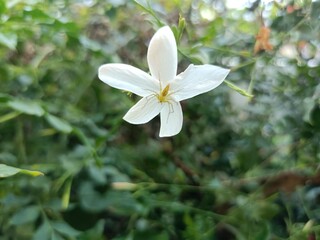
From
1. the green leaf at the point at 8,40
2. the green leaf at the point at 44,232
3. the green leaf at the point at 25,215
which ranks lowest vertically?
the green leaf at the point at 25,215

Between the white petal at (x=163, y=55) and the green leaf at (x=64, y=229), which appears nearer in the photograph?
the white petal at (x=163, y=55)

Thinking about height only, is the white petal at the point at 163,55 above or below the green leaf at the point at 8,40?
above

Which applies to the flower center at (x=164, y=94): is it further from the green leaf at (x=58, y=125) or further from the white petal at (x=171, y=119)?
the green leaf at (x=58, y=125)

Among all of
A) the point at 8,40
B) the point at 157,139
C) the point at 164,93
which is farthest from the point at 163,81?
the point at 157,139

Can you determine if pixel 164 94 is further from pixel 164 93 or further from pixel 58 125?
pixel 58 125

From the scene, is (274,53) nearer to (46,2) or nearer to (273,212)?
(273,212)

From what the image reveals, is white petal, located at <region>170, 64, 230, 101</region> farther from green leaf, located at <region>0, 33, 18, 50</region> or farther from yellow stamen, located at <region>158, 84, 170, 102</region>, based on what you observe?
green leaf, located at <region>0, 33, 18, 50</region>

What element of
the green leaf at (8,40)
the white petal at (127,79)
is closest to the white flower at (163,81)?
the white petal at (127,79)

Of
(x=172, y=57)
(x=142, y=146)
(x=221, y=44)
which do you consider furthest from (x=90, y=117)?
(x=172, y=57)
